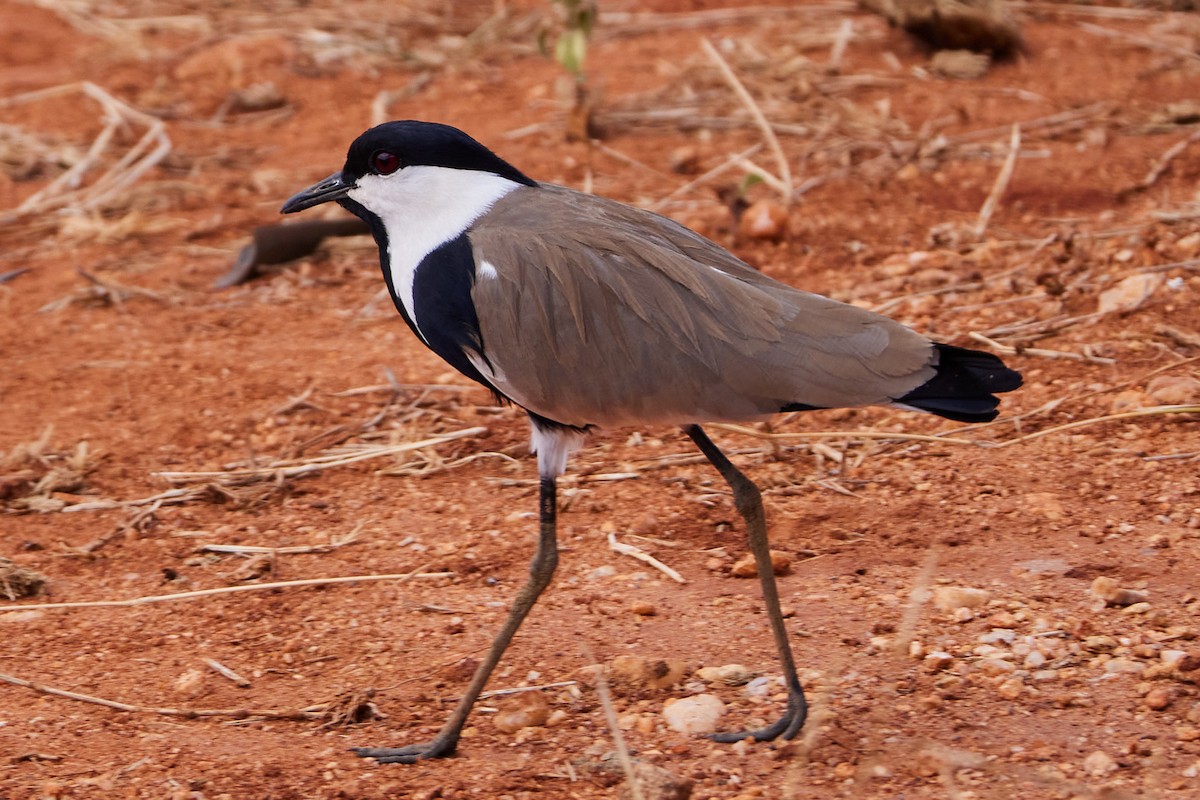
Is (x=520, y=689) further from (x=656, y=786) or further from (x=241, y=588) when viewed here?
(x=241, y=588)

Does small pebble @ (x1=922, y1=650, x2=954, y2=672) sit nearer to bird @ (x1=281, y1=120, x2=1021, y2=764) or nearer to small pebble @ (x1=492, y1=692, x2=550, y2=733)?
bird @ (x1=281, y1=120, x2=1021, y2=764)

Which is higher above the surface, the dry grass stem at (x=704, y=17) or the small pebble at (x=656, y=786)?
the dry grass stem at (x=704, y=17)

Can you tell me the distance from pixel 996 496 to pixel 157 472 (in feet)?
9.97

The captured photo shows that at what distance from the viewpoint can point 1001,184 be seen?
22.7 feet

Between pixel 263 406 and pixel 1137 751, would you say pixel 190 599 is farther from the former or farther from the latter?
pixel 1137 751

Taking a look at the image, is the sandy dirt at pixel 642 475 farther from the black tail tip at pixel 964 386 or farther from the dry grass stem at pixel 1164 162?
the black tail tip at pixel 964 386

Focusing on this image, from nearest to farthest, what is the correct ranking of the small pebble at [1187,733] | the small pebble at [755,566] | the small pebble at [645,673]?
the small pebble at [1187,733]
the small pebble at [645,673]
the small pebble at [755,566]

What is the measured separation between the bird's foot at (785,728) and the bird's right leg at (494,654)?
A: 594 millimetres

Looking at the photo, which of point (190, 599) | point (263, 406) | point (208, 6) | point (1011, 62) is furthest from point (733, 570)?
point (208, 6)

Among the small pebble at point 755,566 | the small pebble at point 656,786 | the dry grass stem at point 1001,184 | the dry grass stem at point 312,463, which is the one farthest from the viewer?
the dry grass stem at point 1001,184

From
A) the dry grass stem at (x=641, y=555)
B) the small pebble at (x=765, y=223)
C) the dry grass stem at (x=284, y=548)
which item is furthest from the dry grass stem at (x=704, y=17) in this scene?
the dry grass stem at (x=641, y=555)

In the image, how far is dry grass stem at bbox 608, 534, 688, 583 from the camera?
4.49 m

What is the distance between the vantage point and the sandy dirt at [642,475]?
12.0 feet

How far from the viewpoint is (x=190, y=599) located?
15.1ft
